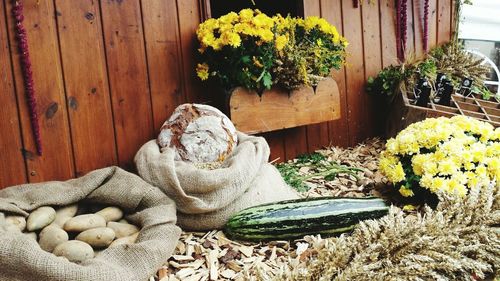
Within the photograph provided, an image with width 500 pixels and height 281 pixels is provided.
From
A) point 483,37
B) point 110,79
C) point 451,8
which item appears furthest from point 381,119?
point 110,79

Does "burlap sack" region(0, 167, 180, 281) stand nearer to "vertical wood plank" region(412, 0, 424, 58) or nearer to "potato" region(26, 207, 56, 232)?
"potato" region(26, 207, 56, 232)

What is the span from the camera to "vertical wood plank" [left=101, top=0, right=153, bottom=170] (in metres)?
2.94

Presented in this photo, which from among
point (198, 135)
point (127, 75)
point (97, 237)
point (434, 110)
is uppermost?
point (127, 75)

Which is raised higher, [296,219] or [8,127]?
[8,127]

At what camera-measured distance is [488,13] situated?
530cm

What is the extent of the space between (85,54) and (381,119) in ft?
8.39

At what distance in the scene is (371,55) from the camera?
13.5ft

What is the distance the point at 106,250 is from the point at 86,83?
120 cm

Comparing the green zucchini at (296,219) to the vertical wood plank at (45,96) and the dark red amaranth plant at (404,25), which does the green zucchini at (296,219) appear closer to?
the vertical wood plank at (45,96)

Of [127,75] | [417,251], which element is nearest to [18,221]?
[127,75]

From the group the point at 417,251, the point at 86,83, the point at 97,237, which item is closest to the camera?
the point at 417,251

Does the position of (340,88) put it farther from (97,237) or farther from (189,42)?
(97,237)

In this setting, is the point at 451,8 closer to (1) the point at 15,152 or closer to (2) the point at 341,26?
(2) the point at 341,26

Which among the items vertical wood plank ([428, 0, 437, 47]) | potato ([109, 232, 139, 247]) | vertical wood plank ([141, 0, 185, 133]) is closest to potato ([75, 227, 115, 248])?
potato ([109, 232, 139, 247])
